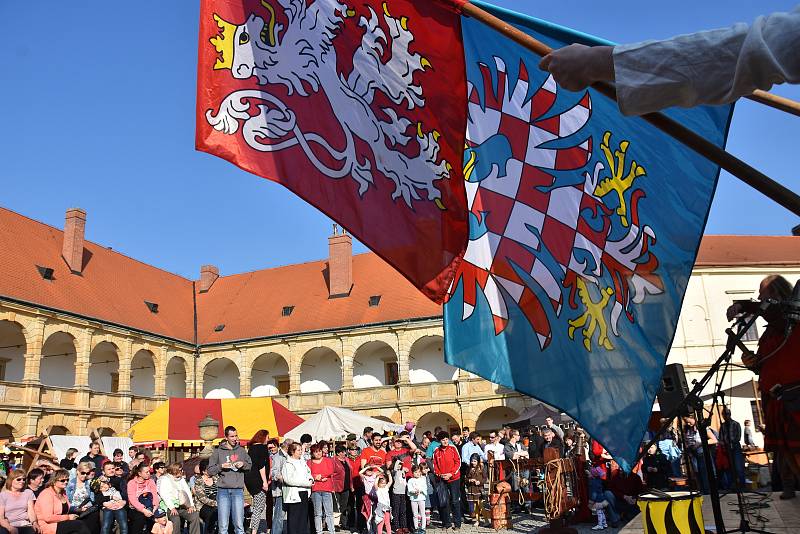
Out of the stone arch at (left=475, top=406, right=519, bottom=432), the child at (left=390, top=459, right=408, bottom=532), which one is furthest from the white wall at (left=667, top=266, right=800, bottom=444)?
the child at (left=390, top=459, right=408, bottom=532)

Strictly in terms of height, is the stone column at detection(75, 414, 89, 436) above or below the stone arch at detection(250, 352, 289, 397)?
below

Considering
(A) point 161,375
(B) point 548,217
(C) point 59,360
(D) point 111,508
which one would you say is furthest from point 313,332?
(B) point 548,217

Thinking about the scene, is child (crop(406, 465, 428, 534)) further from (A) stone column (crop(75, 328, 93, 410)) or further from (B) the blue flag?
(A) stone column (crop(75, 328, 93, 410))

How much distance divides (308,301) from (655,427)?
94.9ft

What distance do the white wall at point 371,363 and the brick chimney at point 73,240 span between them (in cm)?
1627

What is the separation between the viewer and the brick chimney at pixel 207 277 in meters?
46.1

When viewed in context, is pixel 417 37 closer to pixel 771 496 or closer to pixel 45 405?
pixel 771 496

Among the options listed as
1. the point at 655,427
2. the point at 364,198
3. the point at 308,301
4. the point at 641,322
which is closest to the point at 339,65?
the point at 364,198

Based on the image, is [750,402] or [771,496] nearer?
[771,496]

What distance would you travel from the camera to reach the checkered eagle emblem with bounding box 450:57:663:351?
3750 millimetres

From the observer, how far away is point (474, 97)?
4004 millimetres

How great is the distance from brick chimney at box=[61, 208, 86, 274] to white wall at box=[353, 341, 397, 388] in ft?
53.4

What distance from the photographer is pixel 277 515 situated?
1157cm

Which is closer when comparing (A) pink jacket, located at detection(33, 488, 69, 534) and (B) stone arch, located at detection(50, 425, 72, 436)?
(A) pink jacket, located at detection(33, 488, 69, 534)
